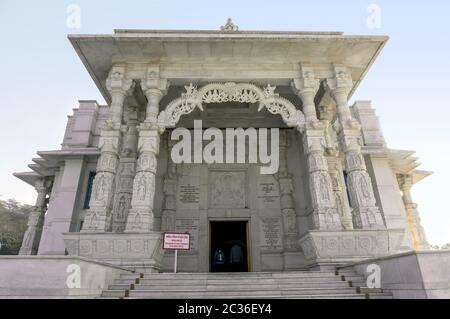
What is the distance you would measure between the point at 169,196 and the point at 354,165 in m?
7.47

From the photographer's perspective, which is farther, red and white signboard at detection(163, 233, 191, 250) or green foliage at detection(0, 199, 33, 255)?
green foliage at detection(0, 199, 33, 255)

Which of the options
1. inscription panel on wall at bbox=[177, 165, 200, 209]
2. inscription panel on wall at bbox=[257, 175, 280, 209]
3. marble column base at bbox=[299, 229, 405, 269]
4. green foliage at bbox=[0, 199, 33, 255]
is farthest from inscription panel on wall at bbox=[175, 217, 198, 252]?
green foliage at bbox=[0, 199, 33, 255]

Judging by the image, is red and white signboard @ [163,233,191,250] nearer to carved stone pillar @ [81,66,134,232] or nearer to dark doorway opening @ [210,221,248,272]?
carved stone pillar @ [81,66,134,232]

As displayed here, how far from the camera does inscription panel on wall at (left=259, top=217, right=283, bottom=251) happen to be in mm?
11172

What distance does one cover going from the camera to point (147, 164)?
8828mm

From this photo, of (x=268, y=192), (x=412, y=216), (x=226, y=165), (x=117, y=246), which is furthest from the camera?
(x=412, y=216)

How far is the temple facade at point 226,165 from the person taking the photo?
814cm

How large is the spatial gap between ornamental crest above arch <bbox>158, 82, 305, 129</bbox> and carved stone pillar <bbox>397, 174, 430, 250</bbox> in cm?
971

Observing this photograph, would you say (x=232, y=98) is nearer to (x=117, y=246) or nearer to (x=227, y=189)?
(x=227, y=189)

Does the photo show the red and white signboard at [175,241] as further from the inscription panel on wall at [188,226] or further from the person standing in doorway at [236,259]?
the person standing in doorway at [236,259]

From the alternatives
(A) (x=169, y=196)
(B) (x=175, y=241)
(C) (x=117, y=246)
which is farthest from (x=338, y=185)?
(C) (x=117, y=246)

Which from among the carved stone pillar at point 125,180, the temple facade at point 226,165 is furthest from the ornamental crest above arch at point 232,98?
the carved stone pillar at point 125,180

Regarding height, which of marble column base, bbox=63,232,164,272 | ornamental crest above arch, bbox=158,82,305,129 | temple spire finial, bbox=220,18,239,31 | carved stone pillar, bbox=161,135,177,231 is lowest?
marble column base, bbox=63,232,164,272
